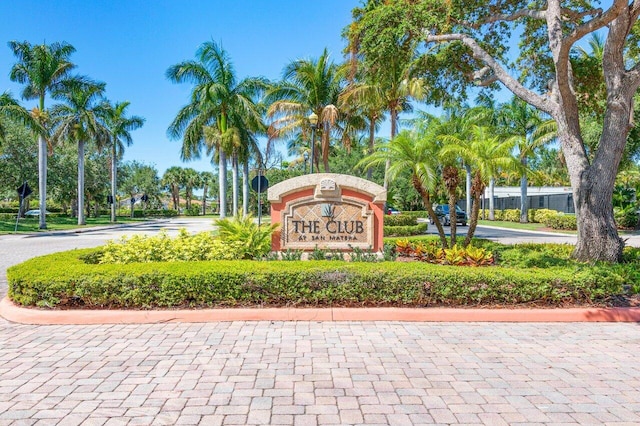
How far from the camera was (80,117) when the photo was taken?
29328 millimetres

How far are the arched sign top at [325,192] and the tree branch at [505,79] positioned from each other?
3.98 m

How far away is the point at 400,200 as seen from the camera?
4688 centimetres

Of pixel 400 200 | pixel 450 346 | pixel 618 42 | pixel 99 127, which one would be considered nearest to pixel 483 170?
pixel 618 42

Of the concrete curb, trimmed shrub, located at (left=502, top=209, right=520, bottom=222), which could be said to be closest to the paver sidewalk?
the concrete curb

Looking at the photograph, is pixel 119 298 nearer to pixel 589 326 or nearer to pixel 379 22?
pixel 589 326

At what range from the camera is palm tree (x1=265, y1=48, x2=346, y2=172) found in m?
20.8

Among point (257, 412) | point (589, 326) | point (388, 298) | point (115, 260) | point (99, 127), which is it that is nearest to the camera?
point (257, 412)

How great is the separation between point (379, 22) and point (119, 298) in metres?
8.80

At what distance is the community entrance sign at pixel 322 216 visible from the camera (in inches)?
364

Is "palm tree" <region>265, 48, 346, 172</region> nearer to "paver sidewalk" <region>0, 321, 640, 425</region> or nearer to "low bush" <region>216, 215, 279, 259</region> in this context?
"low bush" <region>216, 215, 279, 259</region>

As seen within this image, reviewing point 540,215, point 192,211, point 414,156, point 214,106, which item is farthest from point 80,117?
point 192,211

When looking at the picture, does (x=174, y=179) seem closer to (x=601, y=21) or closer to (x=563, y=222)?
(x=563, y=222)

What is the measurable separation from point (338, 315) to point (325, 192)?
3983mm

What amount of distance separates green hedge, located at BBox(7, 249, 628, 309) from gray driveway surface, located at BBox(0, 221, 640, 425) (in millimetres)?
476
